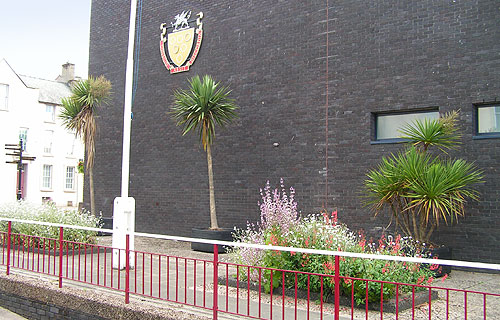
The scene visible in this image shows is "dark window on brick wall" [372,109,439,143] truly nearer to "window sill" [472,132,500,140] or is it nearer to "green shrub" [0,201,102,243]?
"window sill" [472,132,500,140]

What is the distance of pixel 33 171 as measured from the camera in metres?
37.8

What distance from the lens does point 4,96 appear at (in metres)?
36.6

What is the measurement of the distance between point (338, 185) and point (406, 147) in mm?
1898

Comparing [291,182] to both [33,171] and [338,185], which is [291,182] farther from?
[33,171]

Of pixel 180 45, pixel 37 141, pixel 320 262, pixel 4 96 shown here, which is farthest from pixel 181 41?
pixel 37 141

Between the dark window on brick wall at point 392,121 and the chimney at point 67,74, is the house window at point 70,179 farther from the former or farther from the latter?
the dark window on brick wall at point 392,121

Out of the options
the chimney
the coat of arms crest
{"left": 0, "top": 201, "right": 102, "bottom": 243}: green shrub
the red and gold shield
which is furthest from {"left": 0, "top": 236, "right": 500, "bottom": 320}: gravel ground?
the chimney

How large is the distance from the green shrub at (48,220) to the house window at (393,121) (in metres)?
6.89

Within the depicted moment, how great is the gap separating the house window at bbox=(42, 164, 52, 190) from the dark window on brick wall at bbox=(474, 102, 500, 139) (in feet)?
114

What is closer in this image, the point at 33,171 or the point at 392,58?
the point at 392,58

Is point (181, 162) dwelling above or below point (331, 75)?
below

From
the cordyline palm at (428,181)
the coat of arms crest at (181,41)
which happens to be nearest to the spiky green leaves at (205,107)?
the coat of arms crest at (181,41)

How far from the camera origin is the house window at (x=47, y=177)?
127ft

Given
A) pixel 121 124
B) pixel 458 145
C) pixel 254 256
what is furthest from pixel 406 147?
pixel 121 124
